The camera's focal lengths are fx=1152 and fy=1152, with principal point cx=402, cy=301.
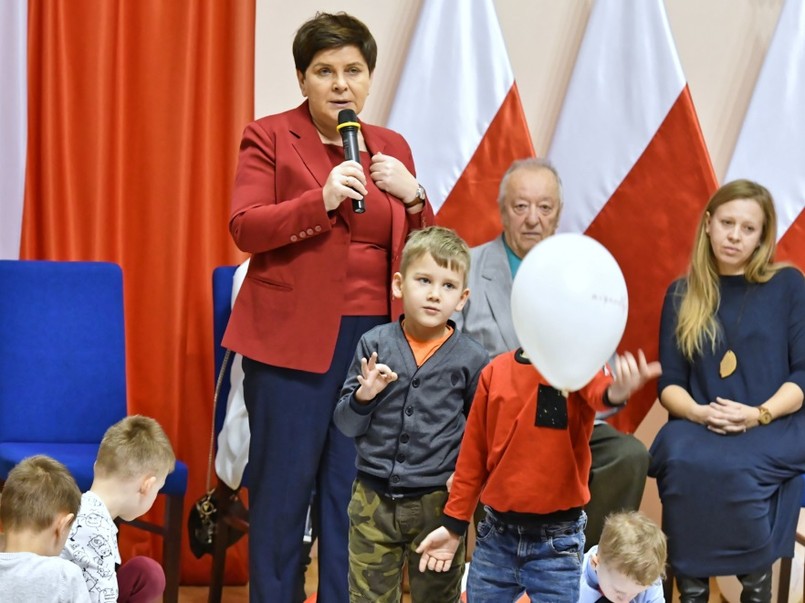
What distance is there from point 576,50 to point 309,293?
200 centimetres

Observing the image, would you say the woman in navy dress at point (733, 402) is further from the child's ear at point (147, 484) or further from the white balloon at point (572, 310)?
the child's ear at point (147, 484)

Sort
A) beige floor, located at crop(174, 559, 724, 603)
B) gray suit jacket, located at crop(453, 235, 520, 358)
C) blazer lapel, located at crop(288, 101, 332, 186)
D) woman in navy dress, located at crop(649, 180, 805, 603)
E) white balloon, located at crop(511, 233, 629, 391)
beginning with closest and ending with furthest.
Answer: white balloon, located at crop(511, 233, 629, 391)
blazer lapel, located at crop(288, 101, 332, 186)
woman in navy dress, located at crop(649, 180, 805, 603)
gray suit jacket, located at crop(453, 235, 520, 358)
beige floor, located at crop(174, 559, 724, 603)

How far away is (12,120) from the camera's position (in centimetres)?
395

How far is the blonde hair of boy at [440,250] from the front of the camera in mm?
2740

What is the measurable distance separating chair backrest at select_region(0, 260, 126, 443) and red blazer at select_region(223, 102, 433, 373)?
3.11 feet

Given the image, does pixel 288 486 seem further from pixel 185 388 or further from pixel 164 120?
pixel 164 120

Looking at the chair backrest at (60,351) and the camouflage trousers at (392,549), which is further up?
the chair backrest at (60,351)

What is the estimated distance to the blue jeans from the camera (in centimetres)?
254

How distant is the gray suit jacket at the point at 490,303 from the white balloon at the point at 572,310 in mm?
1470

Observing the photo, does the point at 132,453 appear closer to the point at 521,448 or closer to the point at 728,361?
the point at 521,448

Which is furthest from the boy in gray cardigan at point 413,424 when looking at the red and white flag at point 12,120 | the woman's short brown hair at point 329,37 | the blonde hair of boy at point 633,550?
the red and white flag at point 12,120

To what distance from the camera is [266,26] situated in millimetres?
4336

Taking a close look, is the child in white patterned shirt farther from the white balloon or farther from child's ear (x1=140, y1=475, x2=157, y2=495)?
the white balloon

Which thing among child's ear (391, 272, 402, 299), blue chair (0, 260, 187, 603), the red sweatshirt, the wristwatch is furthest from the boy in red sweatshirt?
blue chair (0, 260, 187, 603)
